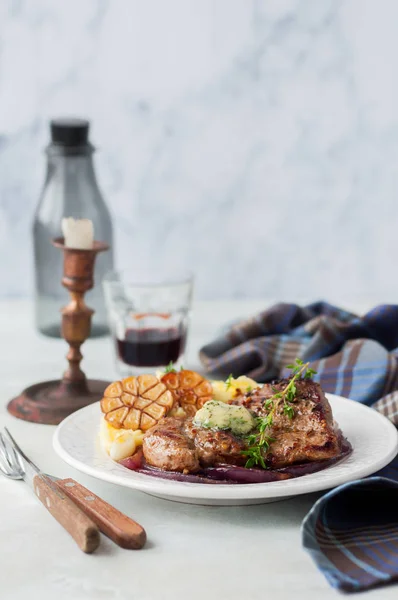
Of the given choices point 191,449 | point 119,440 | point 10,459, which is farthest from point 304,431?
point 10,459

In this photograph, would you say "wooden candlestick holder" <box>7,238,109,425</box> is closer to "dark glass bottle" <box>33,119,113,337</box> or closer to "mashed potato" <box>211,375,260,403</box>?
"mashed potato" <box>211,375,260,403</box>

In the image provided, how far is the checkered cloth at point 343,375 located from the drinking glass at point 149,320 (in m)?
0.09

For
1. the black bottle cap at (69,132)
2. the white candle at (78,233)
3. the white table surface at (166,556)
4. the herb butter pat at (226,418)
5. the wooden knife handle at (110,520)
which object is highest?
the black bottle cap at (69,132)

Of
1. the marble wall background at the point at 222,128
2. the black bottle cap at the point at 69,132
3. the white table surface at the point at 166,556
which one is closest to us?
the white table surface at the point at 166,556

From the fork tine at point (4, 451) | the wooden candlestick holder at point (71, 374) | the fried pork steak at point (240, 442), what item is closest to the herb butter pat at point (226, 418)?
the fried pork steak at point (240, 442)

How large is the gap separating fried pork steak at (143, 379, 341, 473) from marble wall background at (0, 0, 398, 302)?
5.51 ft

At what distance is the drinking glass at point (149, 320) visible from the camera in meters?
1.96

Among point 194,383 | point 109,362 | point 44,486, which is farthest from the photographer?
point 109,362

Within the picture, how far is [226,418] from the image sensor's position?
1.32 m

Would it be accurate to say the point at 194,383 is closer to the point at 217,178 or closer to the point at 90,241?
the point at 90,241

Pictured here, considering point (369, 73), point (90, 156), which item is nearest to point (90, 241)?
point (90, 156)

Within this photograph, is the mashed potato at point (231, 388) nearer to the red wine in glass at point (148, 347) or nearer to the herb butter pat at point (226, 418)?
the herb butter pat at point (226, 418)

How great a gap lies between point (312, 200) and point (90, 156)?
3.29ft

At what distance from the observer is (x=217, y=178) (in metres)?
2.94
